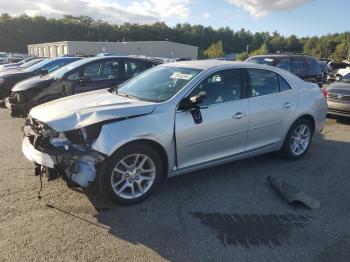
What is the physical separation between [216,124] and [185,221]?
1426mm

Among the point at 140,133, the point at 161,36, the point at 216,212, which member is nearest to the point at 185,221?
the point at 216,212

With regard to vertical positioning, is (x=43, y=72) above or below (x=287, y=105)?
above

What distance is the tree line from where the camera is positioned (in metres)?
85.8

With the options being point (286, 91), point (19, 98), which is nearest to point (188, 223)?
point (286, 91)

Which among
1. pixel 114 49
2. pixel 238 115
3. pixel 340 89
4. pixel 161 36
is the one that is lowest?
pixel 340 89

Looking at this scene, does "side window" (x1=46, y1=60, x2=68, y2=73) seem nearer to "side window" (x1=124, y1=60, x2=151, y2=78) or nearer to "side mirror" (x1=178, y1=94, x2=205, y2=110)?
"side window" (x1=124, y1=60, x2=151, y2=78)

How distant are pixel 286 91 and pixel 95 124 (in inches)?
130

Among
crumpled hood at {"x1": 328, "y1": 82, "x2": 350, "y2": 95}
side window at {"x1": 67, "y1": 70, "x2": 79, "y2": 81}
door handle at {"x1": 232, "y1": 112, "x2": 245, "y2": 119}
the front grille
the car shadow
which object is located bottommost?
the car shadow

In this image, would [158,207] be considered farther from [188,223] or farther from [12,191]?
[12,191]

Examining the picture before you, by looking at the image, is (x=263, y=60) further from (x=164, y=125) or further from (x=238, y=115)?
(x=164, y=125)

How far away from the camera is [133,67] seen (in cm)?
957

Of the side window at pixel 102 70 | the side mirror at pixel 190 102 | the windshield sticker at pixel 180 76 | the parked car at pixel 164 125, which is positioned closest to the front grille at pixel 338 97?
the parked car at pixel 164 125

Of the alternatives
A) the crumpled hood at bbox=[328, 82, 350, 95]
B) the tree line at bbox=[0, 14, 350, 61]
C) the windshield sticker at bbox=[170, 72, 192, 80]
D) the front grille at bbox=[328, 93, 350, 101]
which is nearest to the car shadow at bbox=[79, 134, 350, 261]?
the windshield sticker at bbox=[170, 72, 192, 80]

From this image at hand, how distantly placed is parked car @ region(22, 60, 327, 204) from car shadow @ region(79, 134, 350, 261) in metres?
0.31
